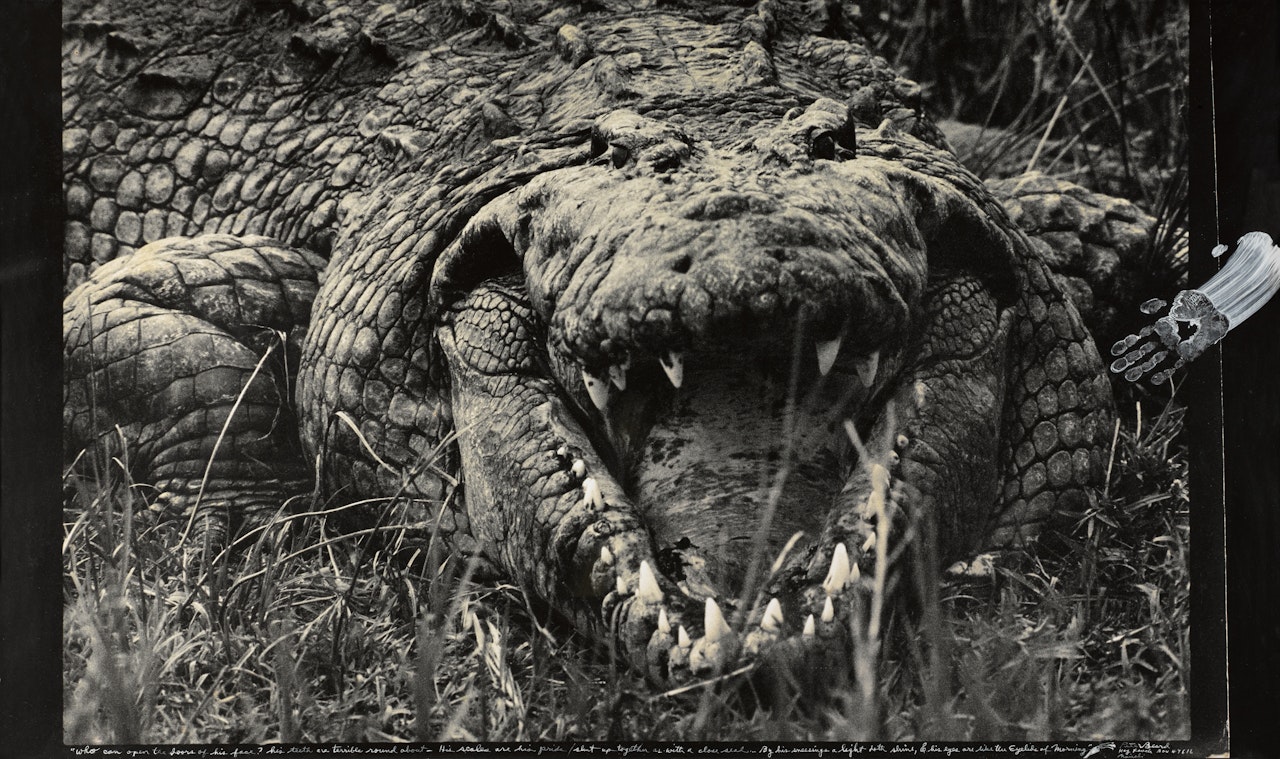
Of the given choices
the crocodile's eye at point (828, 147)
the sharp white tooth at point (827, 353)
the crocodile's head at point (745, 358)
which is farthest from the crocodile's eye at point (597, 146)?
the sharp white tooth at point (827, 353)

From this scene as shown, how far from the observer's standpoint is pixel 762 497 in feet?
8.00

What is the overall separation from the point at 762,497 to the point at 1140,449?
3.39 ft

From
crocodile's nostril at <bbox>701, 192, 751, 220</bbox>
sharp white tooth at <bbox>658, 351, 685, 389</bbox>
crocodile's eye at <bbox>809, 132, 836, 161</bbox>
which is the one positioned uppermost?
crocodile's eye at <bbox>809, 132, 836, 161</bbox>

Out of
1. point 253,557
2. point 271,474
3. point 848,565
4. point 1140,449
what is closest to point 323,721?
point 253,557

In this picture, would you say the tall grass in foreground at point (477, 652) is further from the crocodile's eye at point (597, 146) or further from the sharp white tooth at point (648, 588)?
the crocodile's eye at point (597, 146)

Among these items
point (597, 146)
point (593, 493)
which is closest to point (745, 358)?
point (593, 493)

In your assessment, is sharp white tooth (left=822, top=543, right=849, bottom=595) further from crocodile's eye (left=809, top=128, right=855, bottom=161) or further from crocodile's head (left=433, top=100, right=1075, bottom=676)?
crocodile's eye (left=809, top=128, right=855, bottom=161)

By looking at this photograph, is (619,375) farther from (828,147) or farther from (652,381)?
(828,147)

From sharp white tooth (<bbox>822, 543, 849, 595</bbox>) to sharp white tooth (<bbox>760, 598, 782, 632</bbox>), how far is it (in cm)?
10

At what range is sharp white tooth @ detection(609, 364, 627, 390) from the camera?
2.25 m

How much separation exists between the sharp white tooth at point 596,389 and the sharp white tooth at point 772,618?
51 cm

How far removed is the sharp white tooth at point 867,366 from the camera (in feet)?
7.64

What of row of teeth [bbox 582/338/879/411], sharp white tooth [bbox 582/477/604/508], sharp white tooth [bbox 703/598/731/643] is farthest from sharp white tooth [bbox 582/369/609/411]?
sharp white tooth [bbox 703/598/731/643]

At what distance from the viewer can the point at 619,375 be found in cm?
227
